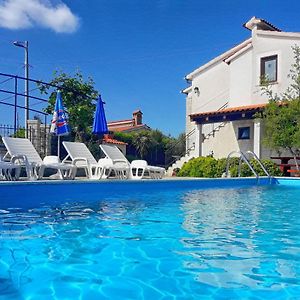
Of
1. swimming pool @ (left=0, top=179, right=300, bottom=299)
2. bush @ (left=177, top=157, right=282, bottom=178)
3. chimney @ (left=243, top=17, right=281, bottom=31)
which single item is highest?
chimney @ (left=243, top=17, right=281, bottom=31)

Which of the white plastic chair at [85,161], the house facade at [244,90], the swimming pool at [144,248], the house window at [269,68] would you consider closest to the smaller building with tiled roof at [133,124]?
the house facade at [244,90]

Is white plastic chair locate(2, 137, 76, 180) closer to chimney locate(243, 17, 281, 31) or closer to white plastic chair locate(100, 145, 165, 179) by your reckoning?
white plastic chair locate(100, 145, 165, 179)

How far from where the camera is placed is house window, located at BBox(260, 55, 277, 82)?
1928 centimetres

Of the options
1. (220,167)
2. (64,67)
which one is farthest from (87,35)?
(220,167)

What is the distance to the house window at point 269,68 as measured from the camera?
1928 centimetres

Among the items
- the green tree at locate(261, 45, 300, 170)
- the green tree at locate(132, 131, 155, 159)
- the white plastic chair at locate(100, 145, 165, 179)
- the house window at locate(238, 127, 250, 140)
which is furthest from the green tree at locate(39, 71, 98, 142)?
the green tree at locate(261, 45, 300, 170)

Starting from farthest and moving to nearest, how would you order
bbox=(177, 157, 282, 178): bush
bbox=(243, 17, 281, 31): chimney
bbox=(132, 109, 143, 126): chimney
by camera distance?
bbox=(132, 109, 143, 126): chimney < bbox=(243, 17, 281, 31): chimney < bbox=(177, 157, 282, 178): bush

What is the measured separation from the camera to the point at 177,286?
321cm

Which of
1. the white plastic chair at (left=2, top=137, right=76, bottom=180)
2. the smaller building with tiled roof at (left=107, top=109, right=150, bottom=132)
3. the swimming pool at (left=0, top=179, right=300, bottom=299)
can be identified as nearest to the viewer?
the swimming pool at (left=0, top=179, right=300, bottom=299)

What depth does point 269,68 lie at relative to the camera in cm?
1962

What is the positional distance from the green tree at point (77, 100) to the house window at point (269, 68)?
876 centimetres

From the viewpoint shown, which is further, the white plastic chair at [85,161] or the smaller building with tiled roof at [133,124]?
the smaller building with tiled roof at [133,124]

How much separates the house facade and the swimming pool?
1079 cm

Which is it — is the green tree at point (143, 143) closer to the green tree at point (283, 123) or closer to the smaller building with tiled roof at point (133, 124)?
the smaller building with tiled roof at point (133, 124)
